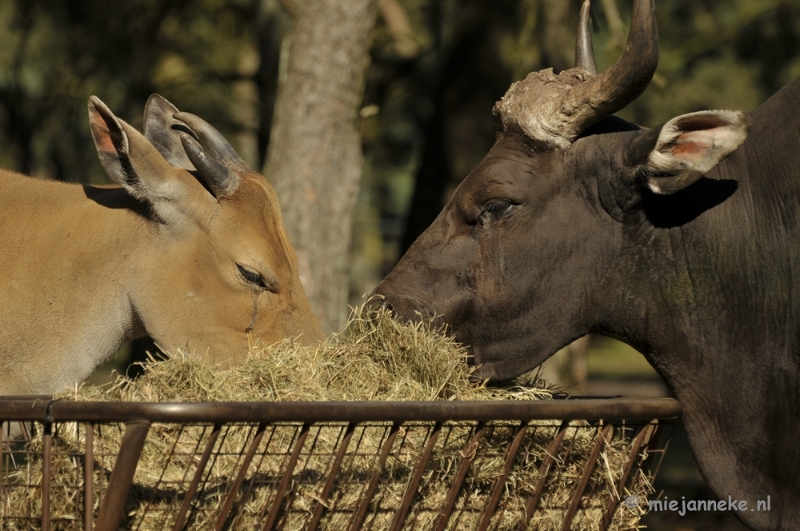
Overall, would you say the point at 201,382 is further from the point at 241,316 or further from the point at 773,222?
the point at 773,222

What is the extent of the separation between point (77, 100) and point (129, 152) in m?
9.20

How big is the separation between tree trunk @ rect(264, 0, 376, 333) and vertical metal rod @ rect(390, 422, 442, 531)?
3.98 m

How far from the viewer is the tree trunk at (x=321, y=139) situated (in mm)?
7457


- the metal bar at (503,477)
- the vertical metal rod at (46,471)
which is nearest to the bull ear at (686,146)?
the metal bar at (503,477)

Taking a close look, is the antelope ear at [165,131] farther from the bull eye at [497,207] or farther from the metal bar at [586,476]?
the metal bar at [586,476]

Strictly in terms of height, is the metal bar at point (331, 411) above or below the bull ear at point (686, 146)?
below

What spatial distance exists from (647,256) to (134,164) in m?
2.44

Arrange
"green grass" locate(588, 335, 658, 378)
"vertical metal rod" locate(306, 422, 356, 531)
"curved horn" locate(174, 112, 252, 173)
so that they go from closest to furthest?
"vertical metal rod" locate(306, 422, 356, 531) → "curved horn" locate(174, 112, 252, 173) → "green grass" locate(588, 335, 658, 378)

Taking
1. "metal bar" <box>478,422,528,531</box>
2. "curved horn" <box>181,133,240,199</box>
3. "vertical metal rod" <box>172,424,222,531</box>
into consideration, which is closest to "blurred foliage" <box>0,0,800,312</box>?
"curved horn" <box>181,133,240,199</box>

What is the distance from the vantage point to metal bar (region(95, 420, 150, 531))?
9.95 feet

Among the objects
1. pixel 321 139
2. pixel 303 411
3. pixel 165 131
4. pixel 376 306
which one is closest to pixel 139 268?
pixel 165 131

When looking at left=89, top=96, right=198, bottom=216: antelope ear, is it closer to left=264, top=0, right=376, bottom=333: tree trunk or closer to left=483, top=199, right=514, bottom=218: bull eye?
left=483, top=199, right=514, bottom=218: bull eye

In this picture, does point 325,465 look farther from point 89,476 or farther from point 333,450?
point 89,476

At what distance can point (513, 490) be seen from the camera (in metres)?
3.88
